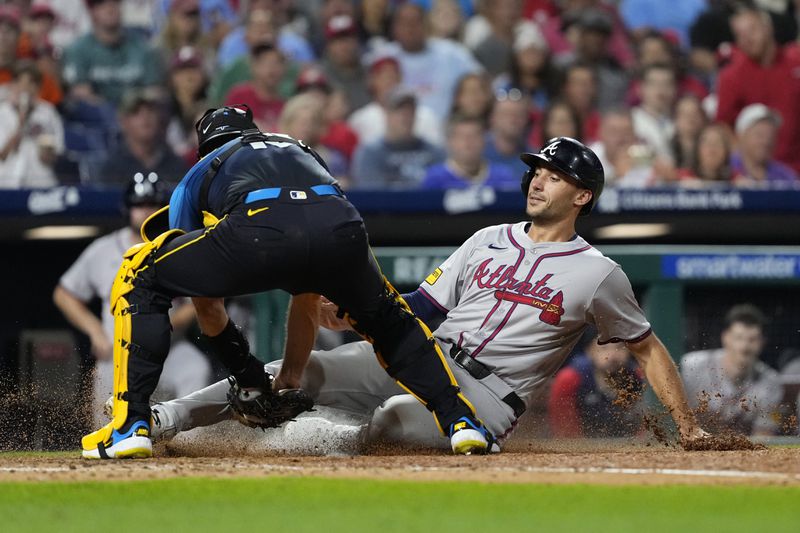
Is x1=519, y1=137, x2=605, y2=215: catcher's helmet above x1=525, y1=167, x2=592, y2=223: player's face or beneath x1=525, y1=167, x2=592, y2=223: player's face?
above

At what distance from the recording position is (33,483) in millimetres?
3949

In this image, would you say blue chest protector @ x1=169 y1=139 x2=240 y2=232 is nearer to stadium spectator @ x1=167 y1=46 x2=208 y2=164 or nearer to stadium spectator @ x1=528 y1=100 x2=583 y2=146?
stadium spectator @ x1=167 y1=46 x2=208 y2=164

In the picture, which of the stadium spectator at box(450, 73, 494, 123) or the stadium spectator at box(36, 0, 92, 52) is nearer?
the stadium spectator at box(450, 73, 494, 123)

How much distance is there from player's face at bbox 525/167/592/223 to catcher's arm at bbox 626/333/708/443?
0.60m

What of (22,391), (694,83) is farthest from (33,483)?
(694,83)

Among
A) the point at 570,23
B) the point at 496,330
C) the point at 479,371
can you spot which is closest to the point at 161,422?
the point at 479,371

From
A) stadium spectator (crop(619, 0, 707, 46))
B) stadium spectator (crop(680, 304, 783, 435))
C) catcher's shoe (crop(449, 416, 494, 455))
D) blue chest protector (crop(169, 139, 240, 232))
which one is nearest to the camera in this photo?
blue chest protector (crop(169, 139, 240, 232))

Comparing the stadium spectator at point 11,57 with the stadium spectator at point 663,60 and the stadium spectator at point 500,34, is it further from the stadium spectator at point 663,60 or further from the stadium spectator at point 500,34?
the stadium spectator at point 663,60

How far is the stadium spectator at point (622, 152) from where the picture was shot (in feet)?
28.9

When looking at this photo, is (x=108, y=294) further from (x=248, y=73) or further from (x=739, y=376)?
(x=739, y=376)

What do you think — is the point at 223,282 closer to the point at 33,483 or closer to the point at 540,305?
the point at 33,483

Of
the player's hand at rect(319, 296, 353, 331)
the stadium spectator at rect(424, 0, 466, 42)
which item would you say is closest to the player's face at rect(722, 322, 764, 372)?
the player's hand at rect(319, 296, 353, 331)

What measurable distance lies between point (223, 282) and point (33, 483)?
90 centimetres

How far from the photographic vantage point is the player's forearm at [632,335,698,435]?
4.83 m
